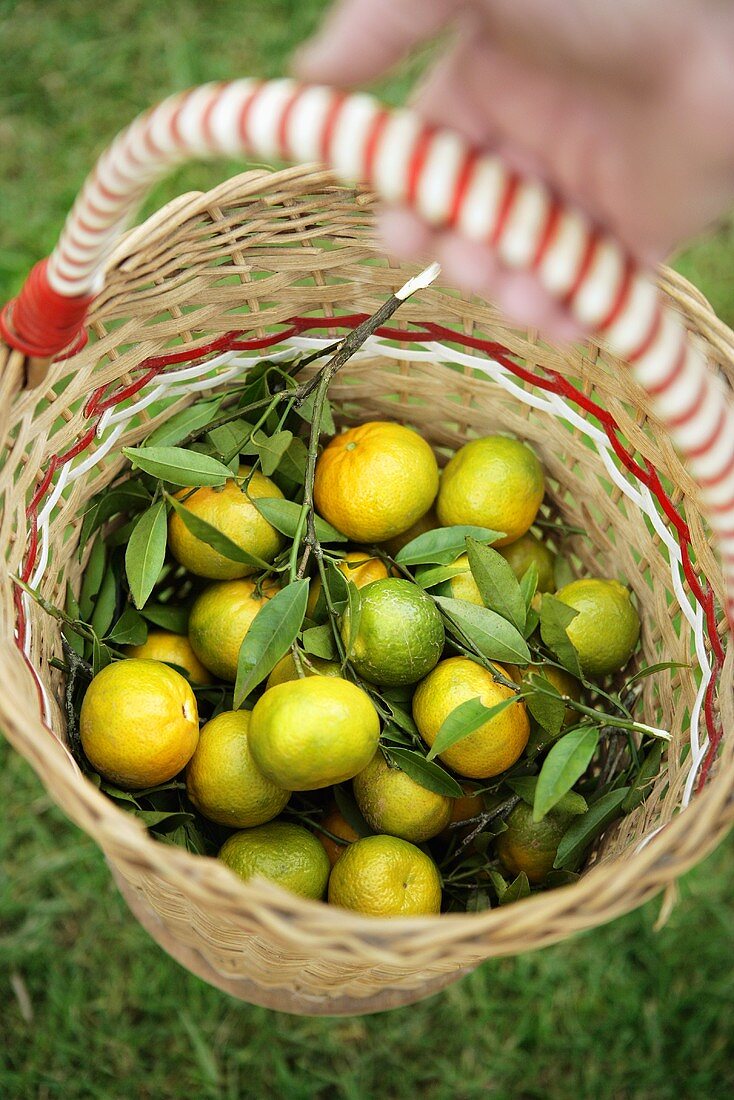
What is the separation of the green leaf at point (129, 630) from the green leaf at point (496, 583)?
0.32 m

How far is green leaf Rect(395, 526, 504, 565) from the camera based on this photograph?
0.89 meters

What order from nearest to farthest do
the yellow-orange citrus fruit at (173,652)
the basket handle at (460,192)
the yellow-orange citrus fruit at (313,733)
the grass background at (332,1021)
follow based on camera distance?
the basket handle at (460,192)
the yellow-orange citrus fruit at (313,733)
the yellow-orange citrus fruit at (173,652)
the grass background at (332,1021)

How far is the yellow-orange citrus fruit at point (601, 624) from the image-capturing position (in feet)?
2.93

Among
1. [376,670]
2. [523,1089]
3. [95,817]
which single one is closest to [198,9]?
[376,670]

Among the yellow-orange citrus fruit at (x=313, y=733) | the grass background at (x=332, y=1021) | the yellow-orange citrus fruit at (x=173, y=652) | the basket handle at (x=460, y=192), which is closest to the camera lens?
the basket handle at (x=460, y=192)

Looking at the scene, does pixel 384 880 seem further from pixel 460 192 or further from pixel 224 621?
pixel 460 192

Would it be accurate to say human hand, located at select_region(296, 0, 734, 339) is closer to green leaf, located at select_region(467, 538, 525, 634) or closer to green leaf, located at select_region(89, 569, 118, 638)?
green leaf, located at select_region(467, 538, 525, 634)

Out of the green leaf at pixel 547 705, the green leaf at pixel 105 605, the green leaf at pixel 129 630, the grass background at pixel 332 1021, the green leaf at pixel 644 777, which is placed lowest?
the grass background at pixel 332 1021

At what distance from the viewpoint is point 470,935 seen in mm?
545

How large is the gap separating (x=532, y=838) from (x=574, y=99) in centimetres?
61

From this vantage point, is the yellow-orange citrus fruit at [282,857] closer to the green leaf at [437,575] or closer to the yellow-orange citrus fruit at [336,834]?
the yellow-orange citrus fruit at [336,834]

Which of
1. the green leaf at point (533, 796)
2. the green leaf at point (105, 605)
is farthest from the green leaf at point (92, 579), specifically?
the green leaf at point (533, 796)

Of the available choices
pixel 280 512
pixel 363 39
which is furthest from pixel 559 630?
pixel 363 39

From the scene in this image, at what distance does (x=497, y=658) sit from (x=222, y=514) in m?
0.28
